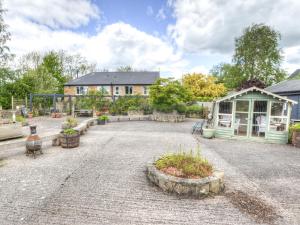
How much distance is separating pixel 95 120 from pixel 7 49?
10.6 meters

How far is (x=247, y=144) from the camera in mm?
8297

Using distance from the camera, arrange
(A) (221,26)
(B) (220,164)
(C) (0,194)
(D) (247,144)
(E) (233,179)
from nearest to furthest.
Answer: (C) (0,194) < (E) (233,179) < (B) (220,164) < (D) (247,144) < (A) (221,26)

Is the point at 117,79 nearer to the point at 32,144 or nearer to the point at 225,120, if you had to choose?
the point at 225,120

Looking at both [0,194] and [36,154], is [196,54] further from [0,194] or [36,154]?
[0,194]

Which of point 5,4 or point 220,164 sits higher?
point 5,4

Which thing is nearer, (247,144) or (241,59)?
(247,144)

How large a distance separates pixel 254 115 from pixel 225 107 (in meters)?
1.37

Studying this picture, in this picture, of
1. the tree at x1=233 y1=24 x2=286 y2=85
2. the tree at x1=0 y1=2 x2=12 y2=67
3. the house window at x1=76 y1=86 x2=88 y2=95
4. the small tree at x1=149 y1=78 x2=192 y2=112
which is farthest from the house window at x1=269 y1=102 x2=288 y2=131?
the house window at x1=76 y1=86 x2=88 y2=95

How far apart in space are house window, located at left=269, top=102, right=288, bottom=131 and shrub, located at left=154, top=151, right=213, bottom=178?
6439mm

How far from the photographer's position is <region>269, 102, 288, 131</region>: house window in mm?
8557

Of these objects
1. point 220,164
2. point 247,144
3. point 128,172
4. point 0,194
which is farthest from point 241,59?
point 0,194

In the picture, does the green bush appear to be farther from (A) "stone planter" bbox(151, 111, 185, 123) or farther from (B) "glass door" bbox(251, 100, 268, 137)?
(B) "glass door" bbox(251, 100, 268, 137)

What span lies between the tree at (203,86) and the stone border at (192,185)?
20.5 m

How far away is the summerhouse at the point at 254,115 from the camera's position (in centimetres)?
857
